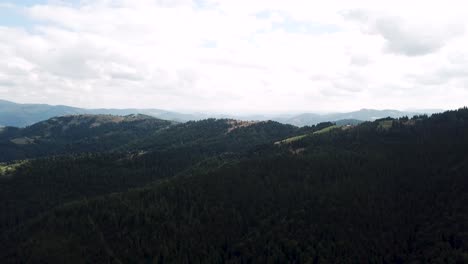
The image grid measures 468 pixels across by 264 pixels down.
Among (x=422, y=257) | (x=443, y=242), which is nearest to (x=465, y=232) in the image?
(x=443, y=242)

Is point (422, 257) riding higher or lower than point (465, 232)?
lower

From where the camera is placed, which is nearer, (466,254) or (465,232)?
(466,254)

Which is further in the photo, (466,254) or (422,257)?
(422,257)

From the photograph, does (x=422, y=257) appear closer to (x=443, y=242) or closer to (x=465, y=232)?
(x=443, y=242)

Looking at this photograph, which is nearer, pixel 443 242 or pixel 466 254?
pixel 466 254
